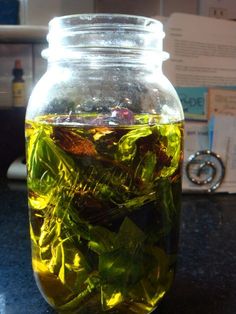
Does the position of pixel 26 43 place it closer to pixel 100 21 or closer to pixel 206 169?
pixel 206 169

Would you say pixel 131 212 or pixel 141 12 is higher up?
pixel 141 12

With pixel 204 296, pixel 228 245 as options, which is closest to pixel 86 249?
pixel 204 296

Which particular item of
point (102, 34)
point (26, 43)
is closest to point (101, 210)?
point (102, 34)

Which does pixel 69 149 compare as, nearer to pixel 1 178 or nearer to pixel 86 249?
pixel 86 249

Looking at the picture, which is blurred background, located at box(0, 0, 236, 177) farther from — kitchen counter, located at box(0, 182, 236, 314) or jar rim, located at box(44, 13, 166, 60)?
jar rim, located at box(44, 13, 166, 60)

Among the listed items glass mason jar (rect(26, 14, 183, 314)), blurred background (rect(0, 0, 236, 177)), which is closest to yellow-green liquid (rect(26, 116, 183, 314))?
glass mason jar (rect(26, 14, 183, 314))

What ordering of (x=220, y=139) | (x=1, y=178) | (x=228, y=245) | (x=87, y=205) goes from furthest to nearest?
1. (x=1, y=178)
2. (x=220, y=139)
3. (x=228, y=245)
4. (x=87, y=205)
